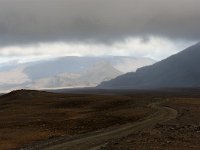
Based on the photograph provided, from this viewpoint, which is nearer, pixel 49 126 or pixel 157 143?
pixel 157 143

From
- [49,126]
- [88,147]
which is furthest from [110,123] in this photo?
[88,147]

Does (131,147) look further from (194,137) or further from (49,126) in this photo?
(49,126)

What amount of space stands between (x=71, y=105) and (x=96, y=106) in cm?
988

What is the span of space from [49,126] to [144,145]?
29.7 metres

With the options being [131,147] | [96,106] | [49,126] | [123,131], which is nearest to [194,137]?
[131,147]

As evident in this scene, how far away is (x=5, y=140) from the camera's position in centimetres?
5128

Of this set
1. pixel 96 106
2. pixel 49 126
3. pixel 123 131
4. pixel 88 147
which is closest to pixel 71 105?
pixel 96 106

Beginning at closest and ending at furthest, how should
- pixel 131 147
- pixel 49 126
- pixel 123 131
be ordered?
pixel 131 147, pixel 123 131, pixel 49 126

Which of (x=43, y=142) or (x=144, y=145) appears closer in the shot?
(x=144, y=145)

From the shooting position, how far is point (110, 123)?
2530 inches

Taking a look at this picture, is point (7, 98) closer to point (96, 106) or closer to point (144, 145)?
point (96, 106)

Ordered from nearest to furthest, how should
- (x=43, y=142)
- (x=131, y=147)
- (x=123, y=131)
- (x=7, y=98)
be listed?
(x=131, y=147) → (x=43, y=142) → (x=123, y=131) → (x=7, y=98)

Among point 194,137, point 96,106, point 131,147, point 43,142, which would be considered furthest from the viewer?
point 96,106

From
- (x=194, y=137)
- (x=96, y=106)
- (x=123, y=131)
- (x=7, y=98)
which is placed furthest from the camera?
(x=7, y=98)
